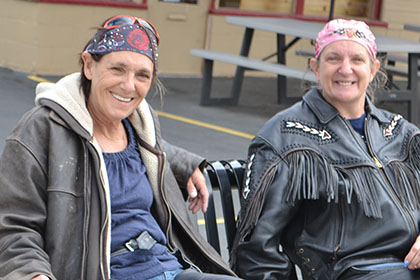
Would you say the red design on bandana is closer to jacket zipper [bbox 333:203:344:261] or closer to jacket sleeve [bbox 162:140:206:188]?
jacket sleeve [bbox 162:140:206:188]

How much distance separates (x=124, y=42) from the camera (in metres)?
3.10

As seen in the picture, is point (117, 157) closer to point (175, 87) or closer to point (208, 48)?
point (175, 87)

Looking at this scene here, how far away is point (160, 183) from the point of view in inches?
130

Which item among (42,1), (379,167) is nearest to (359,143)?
(379,167)

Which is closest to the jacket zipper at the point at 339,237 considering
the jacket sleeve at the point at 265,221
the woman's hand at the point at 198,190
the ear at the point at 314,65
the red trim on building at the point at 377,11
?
the jacket sleeve at the point at 265,221

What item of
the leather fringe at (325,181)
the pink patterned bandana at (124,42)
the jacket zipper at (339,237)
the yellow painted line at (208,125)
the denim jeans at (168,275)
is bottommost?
the yellow painted line at (208,125)

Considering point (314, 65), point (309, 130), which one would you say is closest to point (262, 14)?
point (314, 65)

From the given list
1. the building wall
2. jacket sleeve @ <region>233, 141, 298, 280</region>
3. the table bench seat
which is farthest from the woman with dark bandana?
the building wall

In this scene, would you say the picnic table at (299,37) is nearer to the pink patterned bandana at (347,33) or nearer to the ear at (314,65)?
the ear at (314,65)

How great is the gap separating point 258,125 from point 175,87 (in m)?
2.32

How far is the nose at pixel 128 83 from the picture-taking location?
10.2ft

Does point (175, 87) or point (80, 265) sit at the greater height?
point (80, 265)

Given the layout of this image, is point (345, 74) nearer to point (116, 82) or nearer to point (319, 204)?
point (319, 204)

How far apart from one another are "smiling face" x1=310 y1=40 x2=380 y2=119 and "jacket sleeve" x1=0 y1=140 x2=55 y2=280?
58.4 inches
